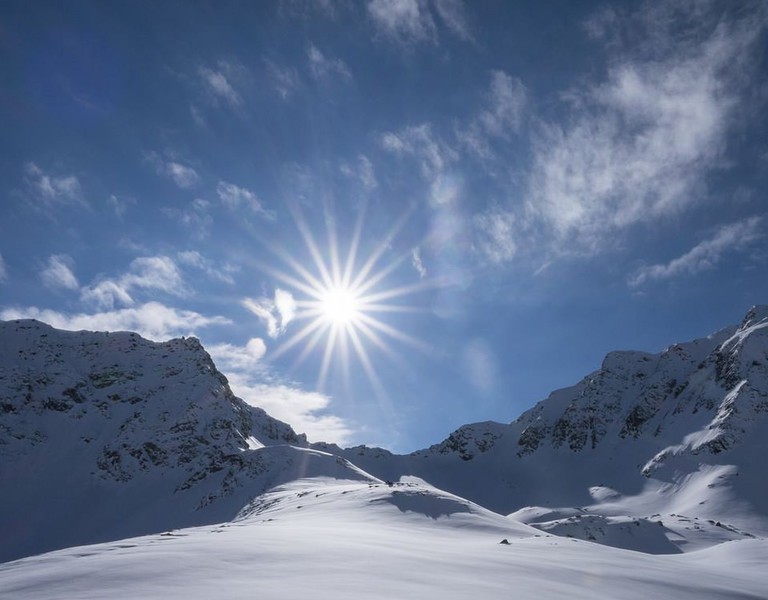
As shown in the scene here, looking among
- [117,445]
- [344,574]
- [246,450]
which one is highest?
[117,445]

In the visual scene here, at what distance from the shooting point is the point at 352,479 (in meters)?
55.7

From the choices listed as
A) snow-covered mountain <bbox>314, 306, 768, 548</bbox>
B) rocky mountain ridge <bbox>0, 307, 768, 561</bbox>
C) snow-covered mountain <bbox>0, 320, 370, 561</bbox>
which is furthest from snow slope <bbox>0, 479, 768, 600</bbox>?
snow-covered mountain <bbox>0, 320, 370, 561</bbox>

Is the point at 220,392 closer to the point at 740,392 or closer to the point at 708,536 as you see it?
the point at 708,536

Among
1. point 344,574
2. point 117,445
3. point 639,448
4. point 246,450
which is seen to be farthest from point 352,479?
point 639,448

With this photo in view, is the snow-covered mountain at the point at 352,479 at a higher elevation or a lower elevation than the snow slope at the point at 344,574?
higher

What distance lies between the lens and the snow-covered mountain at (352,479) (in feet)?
31.6

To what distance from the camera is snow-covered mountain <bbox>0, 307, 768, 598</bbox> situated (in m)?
9.62

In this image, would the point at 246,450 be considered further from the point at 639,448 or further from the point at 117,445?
the point at 639,448

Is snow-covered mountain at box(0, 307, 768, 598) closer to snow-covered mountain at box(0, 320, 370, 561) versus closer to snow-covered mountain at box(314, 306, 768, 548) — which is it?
snow-covered mountain at box(0, 320, 370, 561)

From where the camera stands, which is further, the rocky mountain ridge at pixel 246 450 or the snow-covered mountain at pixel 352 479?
the rocky mountain ridge at pixel 246 450

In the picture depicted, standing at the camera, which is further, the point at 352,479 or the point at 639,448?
the point at 639,448

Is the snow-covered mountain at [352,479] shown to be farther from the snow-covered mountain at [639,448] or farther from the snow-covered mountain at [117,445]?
the snow-covered mountain at [639,448]

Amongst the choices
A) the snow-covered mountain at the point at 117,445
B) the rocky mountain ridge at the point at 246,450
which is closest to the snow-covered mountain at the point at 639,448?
the rocky mountain ridge at the point at 246,450

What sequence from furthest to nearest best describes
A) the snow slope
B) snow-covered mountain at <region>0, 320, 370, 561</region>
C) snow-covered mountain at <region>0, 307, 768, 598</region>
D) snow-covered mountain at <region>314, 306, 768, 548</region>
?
snow-covered mountain at <region>314, 306, 768, 548</region> < snow-covered mountain at <region>0, 320, 370, 561</region> < snow-covered mountain at <region>0, 307, 768, 598</region> < the snow slope
